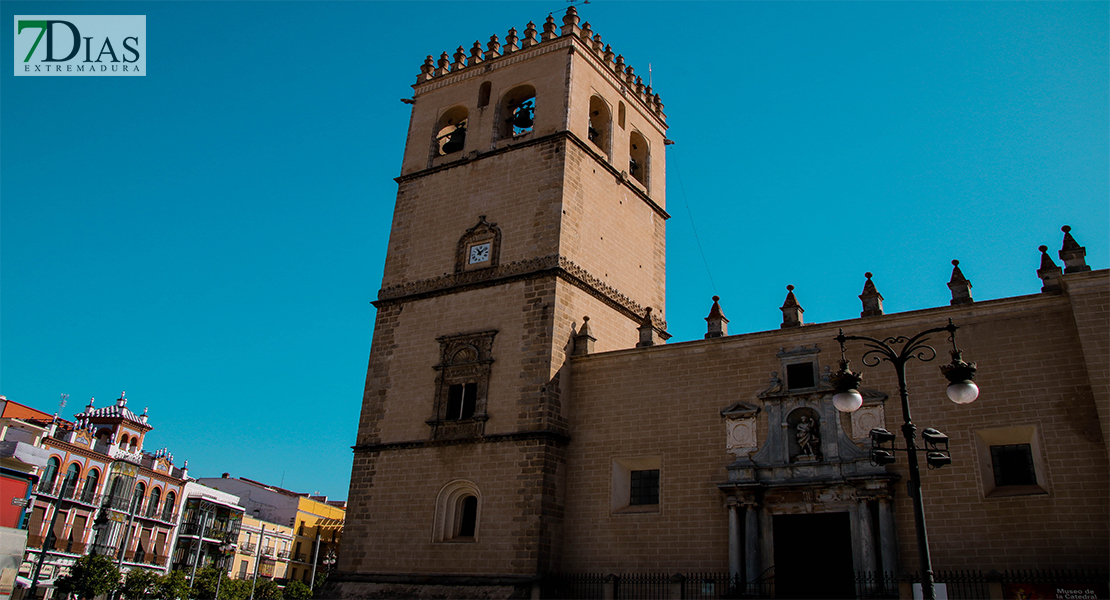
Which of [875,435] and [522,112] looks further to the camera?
[522,112]

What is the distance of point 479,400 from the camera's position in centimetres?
1839

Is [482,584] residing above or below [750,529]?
below

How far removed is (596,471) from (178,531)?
113 feet

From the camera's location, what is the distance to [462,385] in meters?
19.0

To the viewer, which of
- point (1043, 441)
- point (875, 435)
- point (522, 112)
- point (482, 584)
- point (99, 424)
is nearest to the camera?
point (875, 435)

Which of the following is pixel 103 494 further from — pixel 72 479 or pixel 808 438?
pixel 808 438

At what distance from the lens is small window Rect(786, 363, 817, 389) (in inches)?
621

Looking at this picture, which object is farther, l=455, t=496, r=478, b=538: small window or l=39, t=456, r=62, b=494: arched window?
l=39, t=456, r=62, b=494: arched window

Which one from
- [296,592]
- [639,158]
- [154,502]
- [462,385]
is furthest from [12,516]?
[296,592]

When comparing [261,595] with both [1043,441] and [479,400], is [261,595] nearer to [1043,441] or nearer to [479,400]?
[479,400]

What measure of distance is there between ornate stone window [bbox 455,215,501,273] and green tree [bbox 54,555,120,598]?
22112mm

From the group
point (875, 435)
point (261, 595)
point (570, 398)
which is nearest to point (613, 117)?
point (570, 398)

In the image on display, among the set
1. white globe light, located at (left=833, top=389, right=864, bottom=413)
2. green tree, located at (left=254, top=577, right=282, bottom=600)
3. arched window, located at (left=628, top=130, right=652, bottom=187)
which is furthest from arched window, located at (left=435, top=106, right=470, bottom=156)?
green tree, located at (left=254, top=577, right=282, bottom=600)

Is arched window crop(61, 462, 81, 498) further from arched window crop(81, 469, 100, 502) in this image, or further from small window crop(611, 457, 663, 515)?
small window crop(611, 457, 663, 515)
